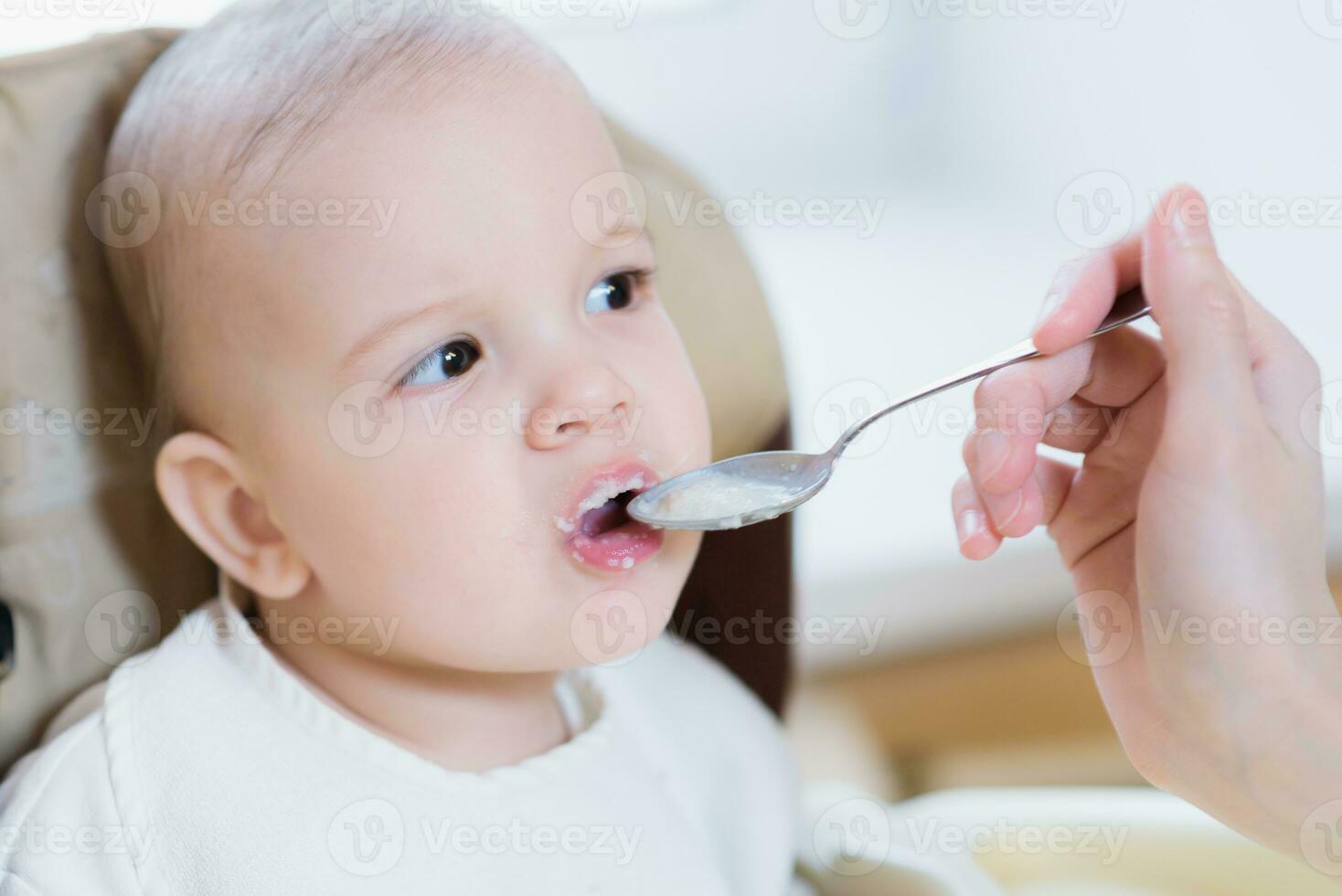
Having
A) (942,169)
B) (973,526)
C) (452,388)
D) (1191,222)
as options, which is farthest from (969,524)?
(942,169)

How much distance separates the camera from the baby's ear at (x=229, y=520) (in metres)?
0.77

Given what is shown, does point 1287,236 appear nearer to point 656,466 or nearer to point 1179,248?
point 1179,248

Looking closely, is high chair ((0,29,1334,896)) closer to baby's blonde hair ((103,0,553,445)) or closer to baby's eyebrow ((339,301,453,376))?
baby's blonde hair ((103,0,553,445))

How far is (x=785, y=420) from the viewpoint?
105 cm

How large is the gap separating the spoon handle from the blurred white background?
0.72 metres

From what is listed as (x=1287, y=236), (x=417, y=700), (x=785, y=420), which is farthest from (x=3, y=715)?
(x=1287, y=236)

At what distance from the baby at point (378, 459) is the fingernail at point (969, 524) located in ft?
0.56

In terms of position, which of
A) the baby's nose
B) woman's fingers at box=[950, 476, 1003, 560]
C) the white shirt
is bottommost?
the white shirt

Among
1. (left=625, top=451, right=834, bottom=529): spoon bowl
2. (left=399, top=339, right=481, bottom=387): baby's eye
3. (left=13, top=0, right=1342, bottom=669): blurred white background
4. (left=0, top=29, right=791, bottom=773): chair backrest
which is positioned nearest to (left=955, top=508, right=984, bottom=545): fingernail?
(left=625, top=451, right=834, bottom=529): spoon bowl

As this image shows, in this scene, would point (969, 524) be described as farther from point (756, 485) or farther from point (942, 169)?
point (942, 169)

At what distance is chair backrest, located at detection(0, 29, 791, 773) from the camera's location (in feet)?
2.51

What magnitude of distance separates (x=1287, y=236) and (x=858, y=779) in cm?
117

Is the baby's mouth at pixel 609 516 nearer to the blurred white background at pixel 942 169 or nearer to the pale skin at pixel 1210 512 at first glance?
the pale skin at pixel 1210 512

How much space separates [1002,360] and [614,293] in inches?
10.3
